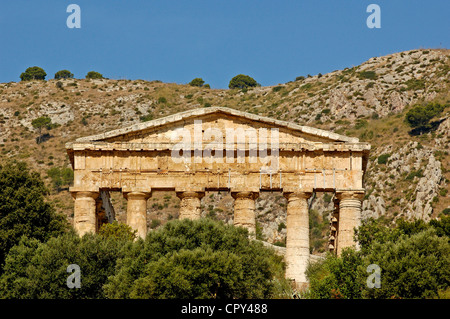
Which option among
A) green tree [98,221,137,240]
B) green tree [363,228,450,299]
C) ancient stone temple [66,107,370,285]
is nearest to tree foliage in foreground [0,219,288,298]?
green tree [98,221,137,240]

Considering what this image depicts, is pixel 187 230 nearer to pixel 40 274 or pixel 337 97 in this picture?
pixel 40 274

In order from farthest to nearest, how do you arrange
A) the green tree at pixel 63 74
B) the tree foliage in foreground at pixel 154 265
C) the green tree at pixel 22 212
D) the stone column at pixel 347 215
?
the green tree at pixel 63 74
the green tree at pixel 22 212
the stone column at pixel 347 215
the tree foliage in foreground at pixel 154 265

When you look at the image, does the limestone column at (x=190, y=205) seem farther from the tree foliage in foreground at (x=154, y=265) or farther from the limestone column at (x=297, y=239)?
the limestone column at (x=297, y=239)

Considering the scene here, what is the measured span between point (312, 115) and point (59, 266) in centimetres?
6001

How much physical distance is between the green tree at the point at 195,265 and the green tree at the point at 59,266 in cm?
116

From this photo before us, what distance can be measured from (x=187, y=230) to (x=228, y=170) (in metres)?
6.96

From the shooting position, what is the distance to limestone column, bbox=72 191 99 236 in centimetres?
5128

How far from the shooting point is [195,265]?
41.6m

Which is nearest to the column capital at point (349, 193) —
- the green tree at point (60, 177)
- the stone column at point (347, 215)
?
the stone column at point (347, 215)

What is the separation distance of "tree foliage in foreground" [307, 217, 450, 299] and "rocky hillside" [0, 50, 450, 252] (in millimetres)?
37226

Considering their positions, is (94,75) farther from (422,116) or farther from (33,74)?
(422,116)

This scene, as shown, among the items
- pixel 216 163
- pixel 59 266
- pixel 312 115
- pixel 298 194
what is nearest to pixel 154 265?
pixel 59 266

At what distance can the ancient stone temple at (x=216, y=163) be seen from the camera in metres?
51.5

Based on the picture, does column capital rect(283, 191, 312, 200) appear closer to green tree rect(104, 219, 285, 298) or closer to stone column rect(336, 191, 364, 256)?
stone column rect(336, 191, 364, 256)
